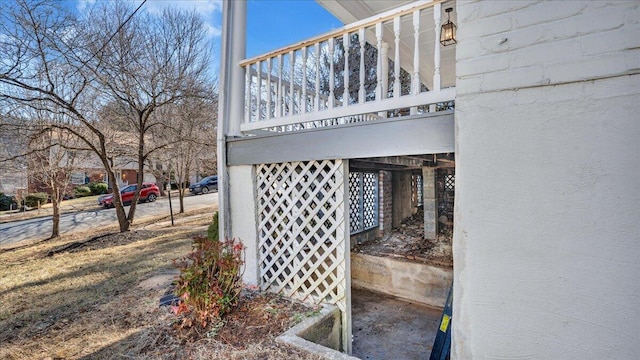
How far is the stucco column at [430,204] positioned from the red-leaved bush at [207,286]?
383cm

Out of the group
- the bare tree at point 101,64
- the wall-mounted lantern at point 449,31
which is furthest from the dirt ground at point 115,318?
the bare tree at point 101,64

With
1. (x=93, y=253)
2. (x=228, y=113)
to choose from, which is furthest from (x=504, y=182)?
(x=93, y=253)

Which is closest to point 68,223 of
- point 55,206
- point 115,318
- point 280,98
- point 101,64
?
point 55,206

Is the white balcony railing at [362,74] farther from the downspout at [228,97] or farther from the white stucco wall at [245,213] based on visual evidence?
the white stucco wall at [245,213]

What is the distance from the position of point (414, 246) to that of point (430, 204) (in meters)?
0.84

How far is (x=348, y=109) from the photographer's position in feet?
10.2

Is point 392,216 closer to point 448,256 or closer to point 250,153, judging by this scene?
point 448,256

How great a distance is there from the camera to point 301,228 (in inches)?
138

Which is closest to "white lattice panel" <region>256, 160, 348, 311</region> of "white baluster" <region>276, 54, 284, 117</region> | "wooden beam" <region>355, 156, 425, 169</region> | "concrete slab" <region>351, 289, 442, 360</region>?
"white baluster" <region>276, 54, 284, 117</region>

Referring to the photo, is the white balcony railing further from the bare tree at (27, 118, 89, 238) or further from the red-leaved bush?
the bare tree at (27, 118, 89, 238)

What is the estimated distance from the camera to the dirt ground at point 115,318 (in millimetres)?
2727

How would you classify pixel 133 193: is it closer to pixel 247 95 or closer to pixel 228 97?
pixel 228 97

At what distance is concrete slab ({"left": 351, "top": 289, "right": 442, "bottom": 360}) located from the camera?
3.66 metres

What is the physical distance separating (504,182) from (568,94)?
547 mm
